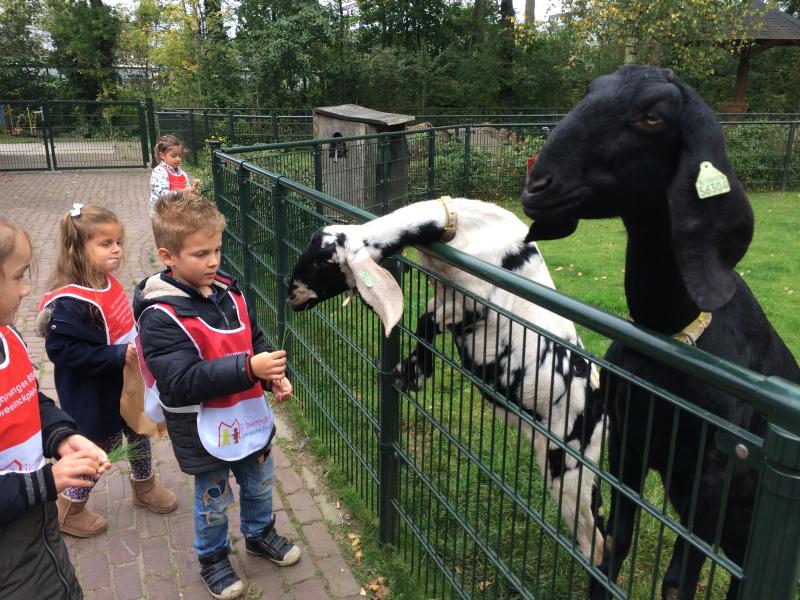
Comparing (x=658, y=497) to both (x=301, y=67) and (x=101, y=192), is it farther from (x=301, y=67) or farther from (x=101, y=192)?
(x=301, y=67)

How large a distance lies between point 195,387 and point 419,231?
1048mm

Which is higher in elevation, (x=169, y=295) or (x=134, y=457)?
(x=169, y=295)

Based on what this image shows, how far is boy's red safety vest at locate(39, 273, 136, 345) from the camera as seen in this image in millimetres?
3217

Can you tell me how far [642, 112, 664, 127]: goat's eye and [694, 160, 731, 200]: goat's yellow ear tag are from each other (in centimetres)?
24

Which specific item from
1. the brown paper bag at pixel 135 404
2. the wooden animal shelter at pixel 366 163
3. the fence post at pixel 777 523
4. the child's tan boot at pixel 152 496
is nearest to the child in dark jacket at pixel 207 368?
the brown paper bag at pixel 135 404

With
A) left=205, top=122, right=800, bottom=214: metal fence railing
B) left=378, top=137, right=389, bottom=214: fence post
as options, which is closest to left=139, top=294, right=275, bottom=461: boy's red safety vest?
left=205, top=122, right=800, bottom=214: metal fence railing

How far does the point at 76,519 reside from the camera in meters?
3.52

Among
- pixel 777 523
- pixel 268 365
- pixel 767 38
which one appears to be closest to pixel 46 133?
pixel 268 365

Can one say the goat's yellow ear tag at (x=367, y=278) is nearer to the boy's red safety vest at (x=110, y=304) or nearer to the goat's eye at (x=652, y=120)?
the goat's eye at (x=652, y=120)

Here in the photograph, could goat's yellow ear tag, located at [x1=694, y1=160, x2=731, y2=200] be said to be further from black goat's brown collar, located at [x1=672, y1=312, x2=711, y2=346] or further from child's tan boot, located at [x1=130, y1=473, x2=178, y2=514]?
child's tan boot, located at [x1=130, y1=473, x2=178, y2=514]

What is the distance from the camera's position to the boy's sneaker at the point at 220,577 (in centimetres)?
309

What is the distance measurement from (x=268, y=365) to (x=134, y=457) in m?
1.26

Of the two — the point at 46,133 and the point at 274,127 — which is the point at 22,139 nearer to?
the point at 46,133

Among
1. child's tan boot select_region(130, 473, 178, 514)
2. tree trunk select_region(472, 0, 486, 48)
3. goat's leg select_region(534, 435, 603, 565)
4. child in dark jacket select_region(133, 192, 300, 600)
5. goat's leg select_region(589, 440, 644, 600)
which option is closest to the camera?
goat's leg select_region(589, 440, 644, 600)
